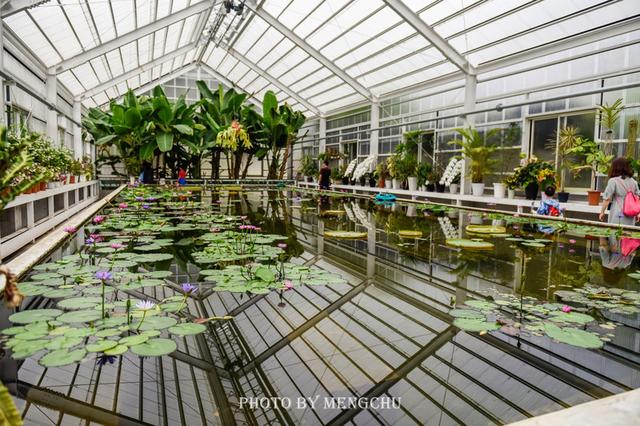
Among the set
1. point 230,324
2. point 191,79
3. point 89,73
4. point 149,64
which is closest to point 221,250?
point 230,324

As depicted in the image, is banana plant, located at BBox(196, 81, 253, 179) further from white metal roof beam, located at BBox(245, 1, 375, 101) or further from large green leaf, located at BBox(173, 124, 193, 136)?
white metal roof beam, located at BBox(245, 1, 375, 101)

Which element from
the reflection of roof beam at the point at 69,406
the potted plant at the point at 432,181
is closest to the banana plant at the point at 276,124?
the potted plant at the point at 432,181

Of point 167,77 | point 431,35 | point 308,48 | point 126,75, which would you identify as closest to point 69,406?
point 431,35

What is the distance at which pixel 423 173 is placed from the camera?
1281cm

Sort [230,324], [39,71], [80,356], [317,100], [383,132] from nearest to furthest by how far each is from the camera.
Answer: [80,356], [230,324], [39,71], [383,132], [317,100]

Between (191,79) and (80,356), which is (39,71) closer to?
(191,79)

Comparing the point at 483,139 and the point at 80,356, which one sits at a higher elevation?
the point at 483,139

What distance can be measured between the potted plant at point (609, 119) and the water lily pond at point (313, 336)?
5006 mm

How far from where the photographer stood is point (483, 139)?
38.1 ft

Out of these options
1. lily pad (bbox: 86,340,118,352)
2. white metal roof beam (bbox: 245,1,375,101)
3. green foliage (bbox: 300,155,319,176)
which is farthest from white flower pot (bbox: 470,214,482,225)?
green foliage (bbox: 300,155,319,176)

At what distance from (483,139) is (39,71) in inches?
512

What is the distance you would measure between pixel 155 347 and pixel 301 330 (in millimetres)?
672

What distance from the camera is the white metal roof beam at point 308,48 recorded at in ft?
49.4

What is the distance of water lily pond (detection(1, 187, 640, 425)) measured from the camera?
147cm
